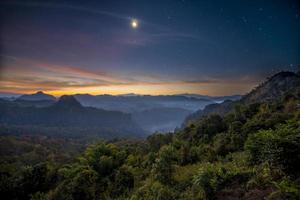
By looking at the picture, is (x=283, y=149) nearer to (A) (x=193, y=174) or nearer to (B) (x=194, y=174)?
(B) (x=194, y=174)

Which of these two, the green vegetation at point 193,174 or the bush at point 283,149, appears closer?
the bush at point 283,149

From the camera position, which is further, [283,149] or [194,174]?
[194,174]

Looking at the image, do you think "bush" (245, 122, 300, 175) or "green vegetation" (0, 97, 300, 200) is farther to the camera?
"green vegetation" (0, 97, 300, 200)

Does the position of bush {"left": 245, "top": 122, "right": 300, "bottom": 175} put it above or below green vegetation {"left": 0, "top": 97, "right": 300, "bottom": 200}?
above

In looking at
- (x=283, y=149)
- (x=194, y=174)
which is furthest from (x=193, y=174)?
(x=283, y=149)

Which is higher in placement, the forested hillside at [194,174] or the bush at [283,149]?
the bush at [283,149]

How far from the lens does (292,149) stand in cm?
462

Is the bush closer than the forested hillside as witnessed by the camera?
Yes

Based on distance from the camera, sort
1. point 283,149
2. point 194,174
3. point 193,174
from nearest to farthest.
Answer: point 283,149
point 194,174
point 193,174

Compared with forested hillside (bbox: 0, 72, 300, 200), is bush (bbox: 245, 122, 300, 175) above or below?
above

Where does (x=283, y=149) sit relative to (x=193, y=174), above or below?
above

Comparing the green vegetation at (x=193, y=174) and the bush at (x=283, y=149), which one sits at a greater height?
the bush at (x=283, y=149)

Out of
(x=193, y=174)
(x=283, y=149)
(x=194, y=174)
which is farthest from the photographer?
(x=193, y=174)

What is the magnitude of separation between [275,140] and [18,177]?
10562 mm
